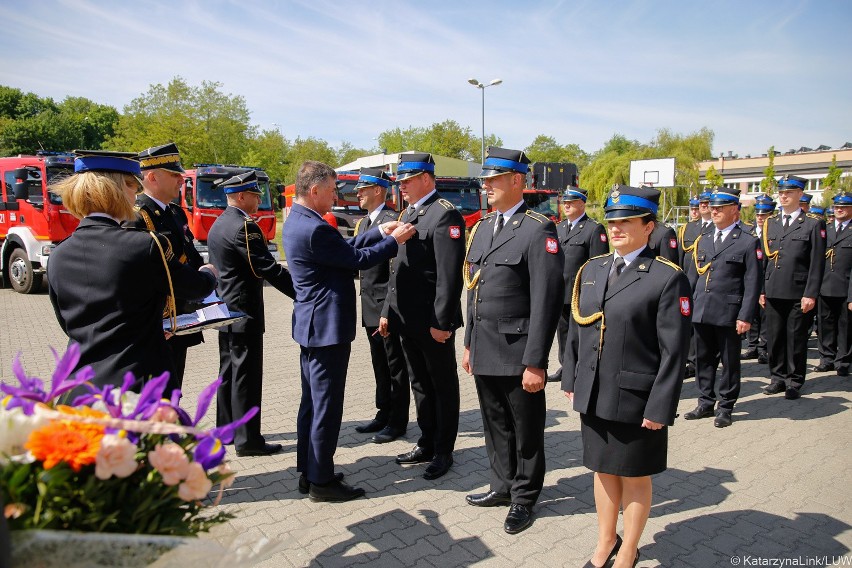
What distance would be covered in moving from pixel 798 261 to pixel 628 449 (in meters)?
4.83

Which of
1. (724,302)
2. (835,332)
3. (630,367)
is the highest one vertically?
(630,367)

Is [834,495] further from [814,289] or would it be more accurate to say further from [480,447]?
[814,289]

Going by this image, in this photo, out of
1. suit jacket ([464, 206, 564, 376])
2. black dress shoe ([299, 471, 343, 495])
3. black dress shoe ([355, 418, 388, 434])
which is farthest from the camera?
black dress shoe ([355, 418, 388, 434])

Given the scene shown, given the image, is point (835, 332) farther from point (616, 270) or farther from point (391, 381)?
point (616, 270)

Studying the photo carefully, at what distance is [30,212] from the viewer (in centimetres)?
1253

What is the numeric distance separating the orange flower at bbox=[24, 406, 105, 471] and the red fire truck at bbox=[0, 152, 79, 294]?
1232 cm

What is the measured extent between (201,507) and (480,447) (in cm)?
356

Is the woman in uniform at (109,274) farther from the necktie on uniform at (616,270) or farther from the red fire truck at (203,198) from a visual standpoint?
the red fire truck at (203,198)

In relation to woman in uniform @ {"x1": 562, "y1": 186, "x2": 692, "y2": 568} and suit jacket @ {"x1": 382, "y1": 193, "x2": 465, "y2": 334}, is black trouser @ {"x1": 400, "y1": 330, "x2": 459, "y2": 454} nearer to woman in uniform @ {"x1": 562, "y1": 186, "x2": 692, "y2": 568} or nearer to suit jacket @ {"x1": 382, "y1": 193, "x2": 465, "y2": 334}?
suit jacket @ {"x1": 382, "y1": 193, "x2": 465, "y2": 334}

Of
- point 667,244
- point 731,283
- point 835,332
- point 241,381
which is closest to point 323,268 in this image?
point 241,381

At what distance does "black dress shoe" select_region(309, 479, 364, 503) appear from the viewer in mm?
3928

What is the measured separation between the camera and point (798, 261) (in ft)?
21.5

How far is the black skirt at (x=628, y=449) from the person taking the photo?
296 centimetres

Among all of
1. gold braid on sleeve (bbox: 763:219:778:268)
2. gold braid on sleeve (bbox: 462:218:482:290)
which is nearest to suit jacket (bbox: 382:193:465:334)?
gold braid on sleeve (bbox: 462:218:482:290)
